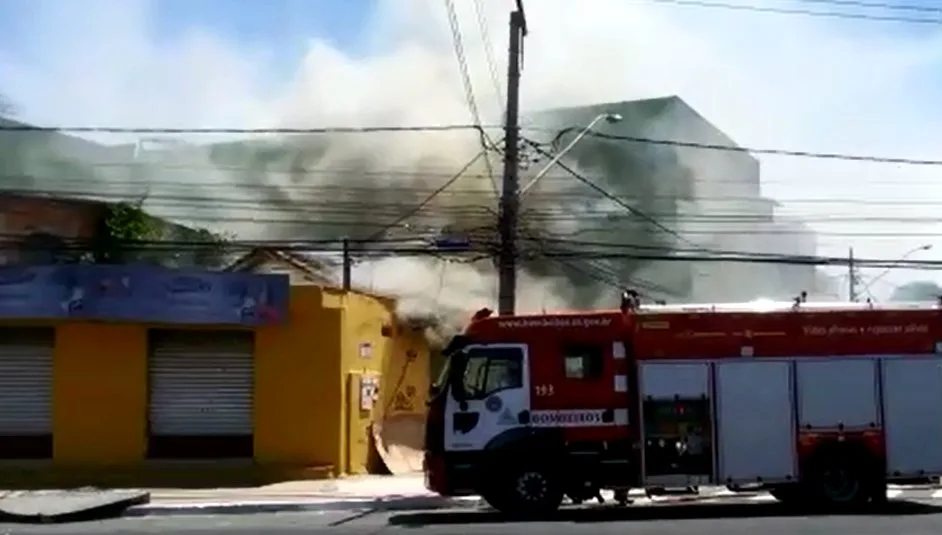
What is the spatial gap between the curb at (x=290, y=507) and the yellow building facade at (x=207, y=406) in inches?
132

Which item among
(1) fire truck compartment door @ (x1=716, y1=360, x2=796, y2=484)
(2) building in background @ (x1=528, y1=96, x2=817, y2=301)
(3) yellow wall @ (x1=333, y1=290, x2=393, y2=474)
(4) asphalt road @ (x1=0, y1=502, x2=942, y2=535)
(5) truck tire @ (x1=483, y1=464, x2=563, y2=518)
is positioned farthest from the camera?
(2) building in background @ (x1=528, y1=96, x2=817, y2=301)

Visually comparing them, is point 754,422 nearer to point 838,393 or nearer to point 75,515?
point 838,393

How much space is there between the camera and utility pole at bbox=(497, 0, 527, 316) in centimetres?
2233

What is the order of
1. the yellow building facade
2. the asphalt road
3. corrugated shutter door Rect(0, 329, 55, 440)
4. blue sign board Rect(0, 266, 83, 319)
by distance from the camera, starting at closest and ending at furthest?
the asphalt road < blue sign board Rect(0, 266, 83, 319) < the yellow building facade < corrugated shutter door Rect(0, 329, 55, 440)

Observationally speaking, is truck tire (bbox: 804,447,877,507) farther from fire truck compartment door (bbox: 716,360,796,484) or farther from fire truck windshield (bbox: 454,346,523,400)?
fire truck windshield (bbox: 454,346,523,400)

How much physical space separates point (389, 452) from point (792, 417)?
394 inches

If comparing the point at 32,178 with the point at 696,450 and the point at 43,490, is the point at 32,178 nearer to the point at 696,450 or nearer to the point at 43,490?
the point at 43,490

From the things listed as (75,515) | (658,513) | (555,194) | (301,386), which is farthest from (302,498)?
(555,194)

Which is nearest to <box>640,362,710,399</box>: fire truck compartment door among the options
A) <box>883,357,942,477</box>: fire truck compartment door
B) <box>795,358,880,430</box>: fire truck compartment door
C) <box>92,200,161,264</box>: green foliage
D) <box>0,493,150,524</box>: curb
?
<box>795,358,880,430</box>: fire truck compartment door

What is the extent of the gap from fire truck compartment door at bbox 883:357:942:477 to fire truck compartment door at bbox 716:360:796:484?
1.28 metres

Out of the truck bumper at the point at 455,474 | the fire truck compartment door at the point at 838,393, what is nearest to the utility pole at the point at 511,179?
the truck bumper at the point at 455,474

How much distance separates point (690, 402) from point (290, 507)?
5.98m

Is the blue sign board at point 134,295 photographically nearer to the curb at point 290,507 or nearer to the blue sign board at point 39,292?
the blue sign board at point 39,292

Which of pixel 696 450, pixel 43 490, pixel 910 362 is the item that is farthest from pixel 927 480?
pixel 43 490
